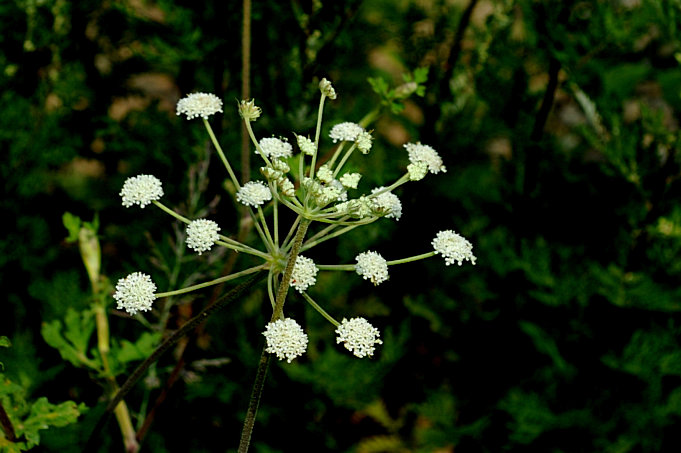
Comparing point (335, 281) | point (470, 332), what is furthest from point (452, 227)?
point (335, 281)

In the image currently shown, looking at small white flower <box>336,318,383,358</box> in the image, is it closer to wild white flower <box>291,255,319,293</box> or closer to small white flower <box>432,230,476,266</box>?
wild white flower <box>291,255,319,293</box>

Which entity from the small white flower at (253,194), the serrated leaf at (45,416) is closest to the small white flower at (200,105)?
the small white flower at (253,194)

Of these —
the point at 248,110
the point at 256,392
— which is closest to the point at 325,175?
the point at 248,110

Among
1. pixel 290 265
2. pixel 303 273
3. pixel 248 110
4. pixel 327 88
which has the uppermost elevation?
pixel 327 88

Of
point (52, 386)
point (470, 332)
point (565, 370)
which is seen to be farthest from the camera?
point (470, 332)

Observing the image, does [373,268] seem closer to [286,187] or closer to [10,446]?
[286,187]

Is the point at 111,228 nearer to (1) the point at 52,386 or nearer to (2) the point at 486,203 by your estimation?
(1) the point at 52,386

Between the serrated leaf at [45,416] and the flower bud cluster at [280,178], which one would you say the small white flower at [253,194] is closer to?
the flower bud cluster at [280,178]
